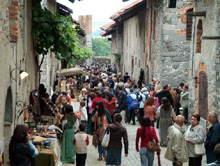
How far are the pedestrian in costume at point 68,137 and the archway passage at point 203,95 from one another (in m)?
4.82

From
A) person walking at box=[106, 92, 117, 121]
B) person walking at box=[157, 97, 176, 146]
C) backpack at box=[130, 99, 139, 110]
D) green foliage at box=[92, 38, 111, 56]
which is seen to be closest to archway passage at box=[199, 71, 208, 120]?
person walking at box=[157, 97, 176, 146]

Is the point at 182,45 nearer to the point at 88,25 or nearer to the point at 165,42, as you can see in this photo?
the point at 165,42

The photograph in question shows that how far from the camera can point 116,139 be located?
10.7 m

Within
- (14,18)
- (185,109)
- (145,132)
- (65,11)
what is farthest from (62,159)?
(65,11)

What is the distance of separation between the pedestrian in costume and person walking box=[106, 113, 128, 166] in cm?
163

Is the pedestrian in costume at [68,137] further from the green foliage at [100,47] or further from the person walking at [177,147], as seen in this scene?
the green foliage at [100,47]

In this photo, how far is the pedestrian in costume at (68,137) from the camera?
1223cm

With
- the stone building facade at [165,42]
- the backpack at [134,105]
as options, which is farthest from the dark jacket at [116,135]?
the stone building facade at [165,42]

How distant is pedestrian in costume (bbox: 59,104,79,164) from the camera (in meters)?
12.2

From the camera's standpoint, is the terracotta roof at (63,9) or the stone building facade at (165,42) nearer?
the stone building facade at (165,42)

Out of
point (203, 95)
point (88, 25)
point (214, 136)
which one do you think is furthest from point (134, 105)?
point (88, 25)

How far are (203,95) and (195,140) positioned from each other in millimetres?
5934

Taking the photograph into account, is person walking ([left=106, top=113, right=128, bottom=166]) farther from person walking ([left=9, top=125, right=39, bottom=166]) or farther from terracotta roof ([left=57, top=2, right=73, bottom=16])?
terracotta roof ([left=57, top=2, right=73, bottom=16])

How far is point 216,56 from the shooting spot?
14422mm
